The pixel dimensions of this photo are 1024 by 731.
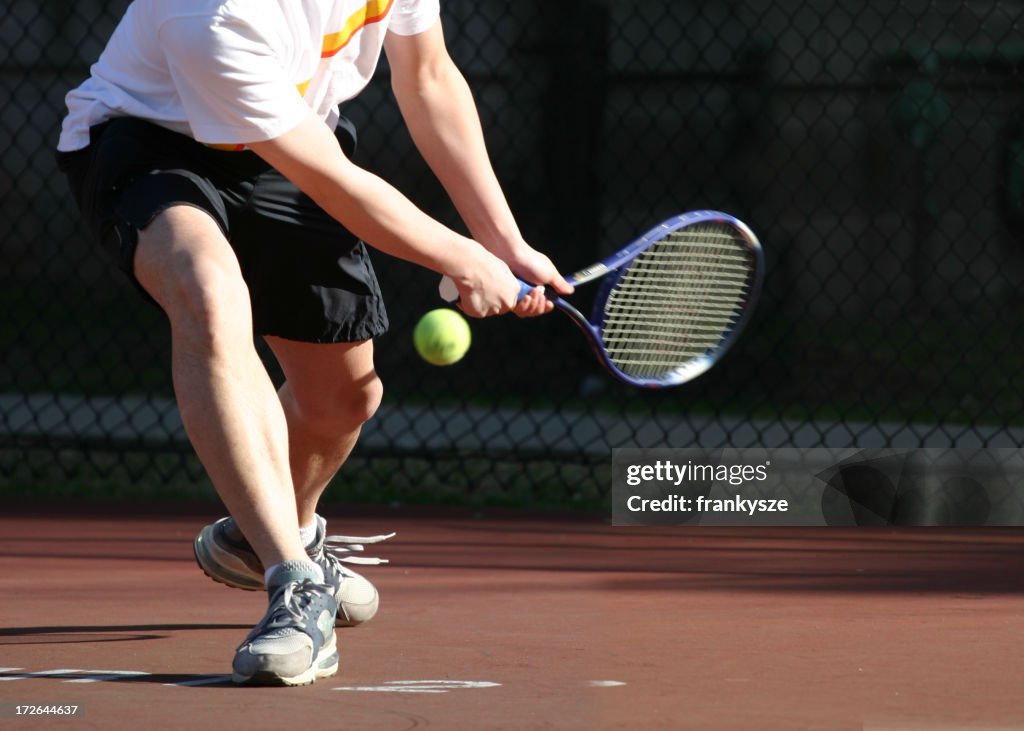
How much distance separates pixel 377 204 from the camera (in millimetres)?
2793

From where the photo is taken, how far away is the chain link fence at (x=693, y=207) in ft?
21.9

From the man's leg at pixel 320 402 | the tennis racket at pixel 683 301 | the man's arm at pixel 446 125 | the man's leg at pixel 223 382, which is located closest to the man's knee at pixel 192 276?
the man's leg at pixel 223 382

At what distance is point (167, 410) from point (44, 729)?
161 inches

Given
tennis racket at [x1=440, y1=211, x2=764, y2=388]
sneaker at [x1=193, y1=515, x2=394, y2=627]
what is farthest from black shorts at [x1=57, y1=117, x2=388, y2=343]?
tennis racket at [x1=440, y1=211, x2=764, y2=388]

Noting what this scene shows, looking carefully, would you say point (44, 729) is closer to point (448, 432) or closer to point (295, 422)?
point (295, 422)

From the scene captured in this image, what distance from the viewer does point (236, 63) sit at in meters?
2.69

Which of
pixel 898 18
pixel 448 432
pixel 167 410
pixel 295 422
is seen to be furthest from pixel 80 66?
pixel 295 422

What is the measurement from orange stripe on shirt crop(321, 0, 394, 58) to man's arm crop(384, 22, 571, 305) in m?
0.18

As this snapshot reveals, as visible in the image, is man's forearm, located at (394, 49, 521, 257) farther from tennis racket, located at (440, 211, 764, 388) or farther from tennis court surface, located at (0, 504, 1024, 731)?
tennis court surface, located at (0, 504, 1024, 731)

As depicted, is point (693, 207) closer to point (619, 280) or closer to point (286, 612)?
point (619, 280)

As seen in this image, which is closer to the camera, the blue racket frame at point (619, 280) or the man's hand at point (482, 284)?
the man's hand at point (482, 284)

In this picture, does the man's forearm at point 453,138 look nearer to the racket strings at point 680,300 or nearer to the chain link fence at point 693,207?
the racket strings at point 680,300

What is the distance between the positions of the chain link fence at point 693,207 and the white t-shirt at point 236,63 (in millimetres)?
2903

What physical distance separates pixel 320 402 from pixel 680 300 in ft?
2.79
